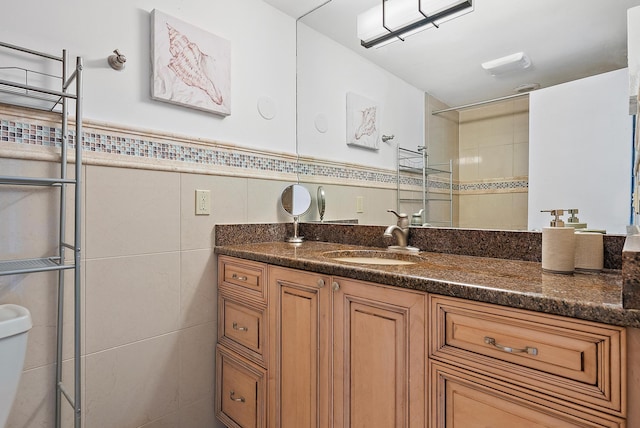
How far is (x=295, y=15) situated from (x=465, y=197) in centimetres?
149

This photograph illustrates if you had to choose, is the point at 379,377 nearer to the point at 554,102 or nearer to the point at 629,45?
the point at 554,102

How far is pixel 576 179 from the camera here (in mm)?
1147

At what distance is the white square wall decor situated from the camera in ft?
4.80

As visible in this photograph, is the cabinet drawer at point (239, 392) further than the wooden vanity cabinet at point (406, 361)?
Yes

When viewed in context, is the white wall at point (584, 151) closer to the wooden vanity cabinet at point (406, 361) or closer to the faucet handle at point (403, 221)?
the faucet handle at point (403, 221)

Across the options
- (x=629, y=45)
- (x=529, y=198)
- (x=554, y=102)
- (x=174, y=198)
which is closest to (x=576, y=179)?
(x=529, y=198)

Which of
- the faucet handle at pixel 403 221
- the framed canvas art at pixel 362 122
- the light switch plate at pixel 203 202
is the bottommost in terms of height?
the faucet handle at pixel 403 221

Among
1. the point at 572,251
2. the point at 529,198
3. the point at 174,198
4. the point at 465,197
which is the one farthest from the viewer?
the point at 174,198

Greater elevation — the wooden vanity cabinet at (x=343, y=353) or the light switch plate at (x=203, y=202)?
the light switch plate at (x=203, y=202)

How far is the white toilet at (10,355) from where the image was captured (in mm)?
942

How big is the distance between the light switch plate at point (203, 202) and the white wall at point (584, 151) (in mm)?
1346

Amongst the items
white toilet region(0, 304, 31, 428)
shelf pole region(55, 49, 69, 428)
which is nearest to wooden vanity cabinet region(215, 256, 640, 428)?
shelf pole region(55, 49, 69, 428)

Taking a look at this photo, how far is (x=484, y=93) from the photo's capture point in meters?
1.37

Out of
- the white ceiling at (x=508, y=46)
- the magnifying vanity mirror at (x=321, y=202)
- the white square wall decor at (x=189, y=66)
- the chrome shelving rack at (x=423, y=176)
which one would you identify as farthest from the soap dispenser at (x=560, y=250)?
the white square wall decor at (x=189, y=66)
